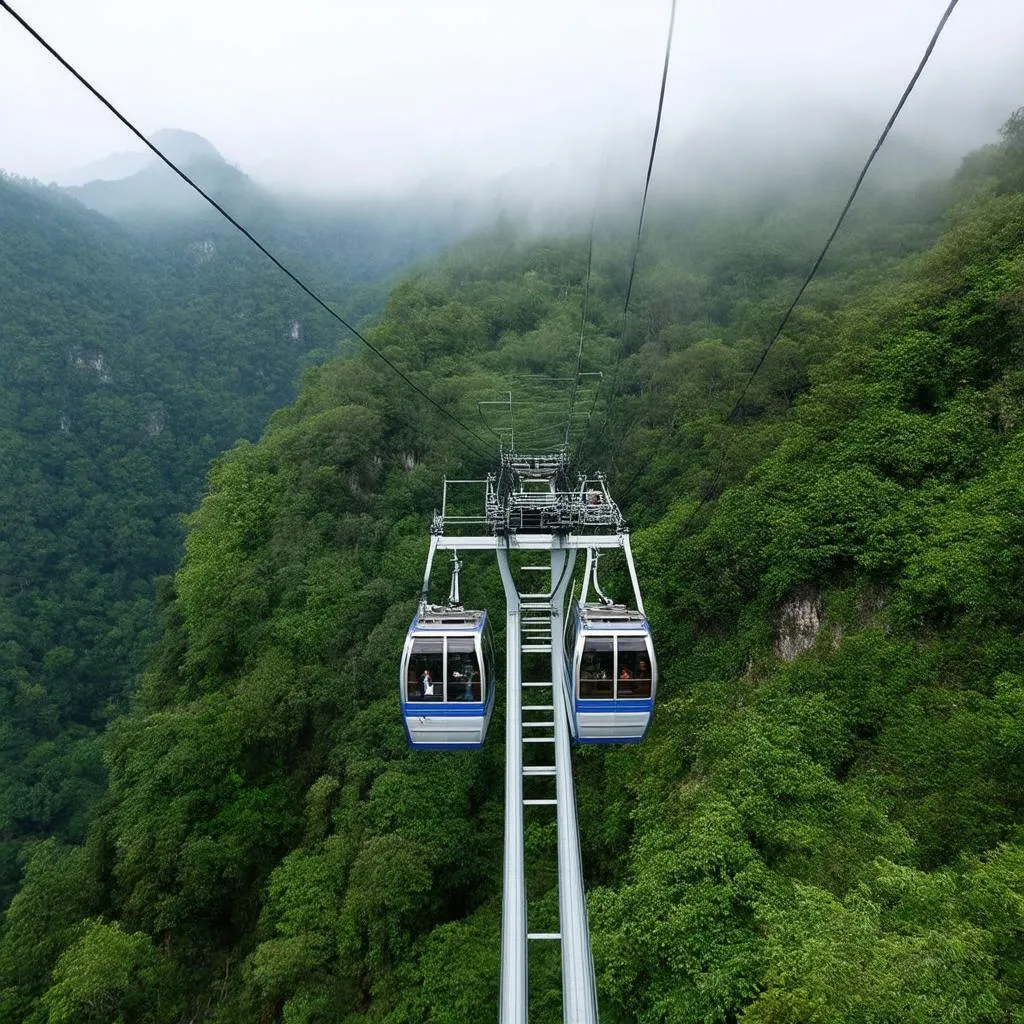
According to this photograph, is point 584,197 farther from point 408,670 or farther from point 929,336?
point 408,670

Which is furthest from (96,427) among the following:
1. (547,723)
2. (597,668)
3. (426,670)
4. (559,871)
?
(559,871)

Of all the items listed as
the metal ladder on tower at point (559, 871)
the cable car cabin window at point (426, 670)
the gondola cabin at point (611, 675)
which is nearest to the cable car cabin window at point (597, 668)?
the gondola cabin at point (611, 675)

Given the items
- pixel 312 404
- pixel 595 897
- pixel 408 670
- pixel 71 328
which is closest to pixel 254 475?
pixel 312 404

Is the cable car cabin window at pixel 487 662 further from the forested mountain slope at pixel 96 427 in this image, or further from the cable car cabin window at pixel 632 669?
the forested mountain slope at pixel 96 427

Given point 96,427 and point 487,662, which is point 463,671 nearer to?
point 487,662

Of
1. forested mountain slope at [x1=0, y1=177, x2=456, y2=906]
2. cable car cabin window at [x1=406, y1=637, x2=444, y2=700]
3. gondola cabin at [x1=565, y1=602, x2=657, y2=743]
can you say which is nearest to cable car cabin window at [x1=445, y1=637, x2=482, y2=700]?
cable car cabin window at [x1=406, y1=637, x2=444, y2=700]

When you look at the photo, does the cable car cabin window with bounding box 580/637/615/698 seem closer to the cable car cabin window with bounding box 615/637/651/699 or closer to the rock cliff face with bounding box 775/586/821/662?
the cable car cabin window with bounding box 615/637/651/699
